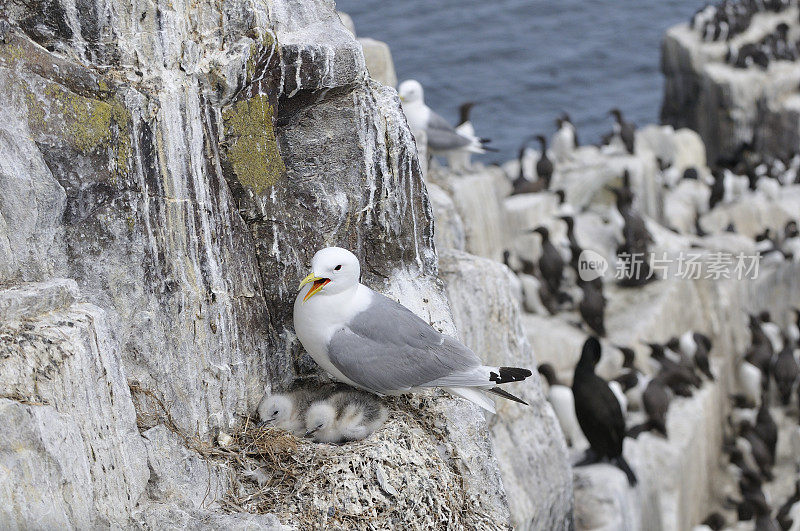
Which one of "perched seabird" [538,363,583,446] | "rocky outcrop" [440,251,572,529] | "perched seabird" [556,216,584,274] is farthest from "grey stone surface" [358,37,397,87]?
"perched seabird" [556,216,584,274]

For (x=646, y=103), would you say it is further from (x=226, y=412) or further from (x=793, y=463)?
(x=226, y=412)

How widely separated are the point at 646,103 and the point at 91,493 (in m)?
27.4

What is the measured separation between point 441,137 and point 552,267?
3.05 m

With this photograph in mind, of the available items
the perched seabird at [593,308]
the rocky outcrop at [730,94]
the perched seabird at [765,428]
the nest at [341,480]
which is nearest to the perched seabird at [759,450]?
the perched seabird at [765,428]

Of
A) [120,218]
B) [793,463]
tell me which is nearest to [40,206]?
[120,218]

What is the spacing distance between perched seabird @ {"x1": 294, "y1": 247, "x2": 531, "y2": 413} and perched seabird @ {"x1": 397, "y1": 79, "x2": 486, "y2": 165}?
19.8ft

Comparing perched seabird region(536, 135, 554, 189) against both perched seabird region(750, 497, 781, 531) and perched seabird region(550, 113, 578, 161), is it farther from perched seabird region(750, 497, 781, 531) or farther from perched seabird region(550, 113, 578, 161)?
perched seabird region(750, 497, 781, 531)

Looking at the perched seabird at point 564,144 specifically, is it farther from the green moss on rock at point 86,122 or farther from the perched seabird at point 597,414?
the green moss on rock at point 86,122

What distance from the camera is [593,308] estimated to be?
12281 millimetres

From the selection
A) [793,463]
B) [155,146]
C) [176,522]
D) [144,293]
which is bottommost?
[793,463]

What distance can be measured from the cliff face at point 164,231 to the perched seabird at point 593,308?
24.7ft

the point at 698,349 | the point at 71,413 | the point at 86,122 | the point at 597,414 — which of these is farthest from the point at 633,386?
the point at 71,413

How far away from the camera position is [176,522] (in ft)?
12.5

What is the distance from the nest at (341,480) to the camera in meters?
4.06
